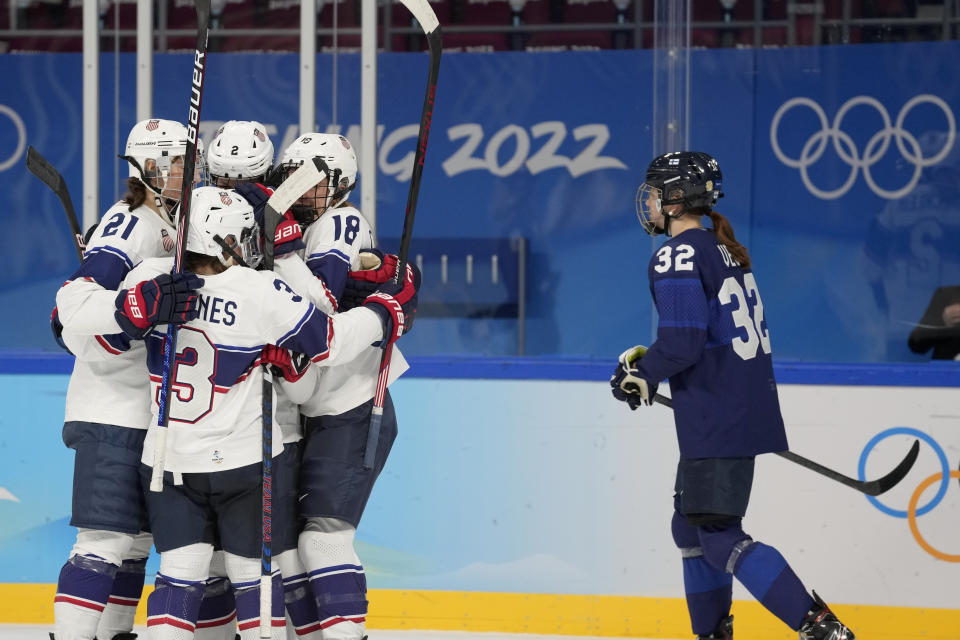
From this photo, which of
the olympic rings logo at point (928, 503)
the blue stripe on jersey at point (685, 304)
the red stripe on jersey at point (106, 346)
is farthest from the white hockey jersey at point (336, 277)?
the olympic rings logo at point (928, 503)

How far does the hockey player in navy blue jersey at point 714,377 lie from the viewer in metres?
2.75

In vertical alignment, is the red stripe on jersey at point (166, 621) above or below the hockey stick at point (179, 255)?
below

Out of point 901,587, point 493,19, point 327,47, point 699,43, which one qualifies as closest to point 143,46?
point 327,47

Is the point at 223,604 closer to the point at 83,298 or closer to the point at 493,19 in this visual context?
the point at 83,298

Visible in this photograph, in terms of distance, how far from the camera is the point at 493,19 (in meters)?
4.21

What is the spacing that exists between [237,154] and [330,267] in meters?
0.31

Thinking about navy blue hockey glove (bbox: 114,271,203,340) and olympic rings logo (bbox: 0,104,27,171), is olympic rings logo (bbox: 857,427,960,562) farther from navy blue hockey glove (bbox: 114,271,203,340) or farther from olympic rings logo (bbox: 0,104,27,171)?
olympic rings logo (bbox: 0,104,27,171)

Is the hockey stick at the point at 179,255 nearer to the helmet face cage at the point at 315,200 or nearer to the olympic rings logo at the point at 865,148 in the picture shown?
the helmet face cage at the point at 315,200

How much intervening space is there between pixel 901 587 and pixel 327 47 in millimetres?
2394

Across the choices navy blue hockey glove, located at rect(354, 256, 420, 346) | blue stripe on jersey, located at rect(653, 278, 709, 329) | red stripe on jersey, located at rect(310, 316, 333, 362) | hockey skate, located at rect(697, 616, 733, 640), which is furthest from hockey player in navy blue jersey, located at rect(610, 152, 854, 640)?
red stripe on jersey, located at rect(310, 316, 333, 362)

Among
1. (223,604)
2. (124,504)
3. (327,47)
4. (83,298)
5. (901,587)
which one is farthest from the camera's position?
(327,47)

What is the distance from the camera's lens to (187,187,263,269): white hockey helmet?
2.31m

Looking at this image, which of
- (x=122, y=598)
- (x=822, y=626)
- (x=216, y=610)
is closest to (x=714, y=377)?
(x=822, y=626)

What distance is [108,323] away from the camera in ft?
7.65
